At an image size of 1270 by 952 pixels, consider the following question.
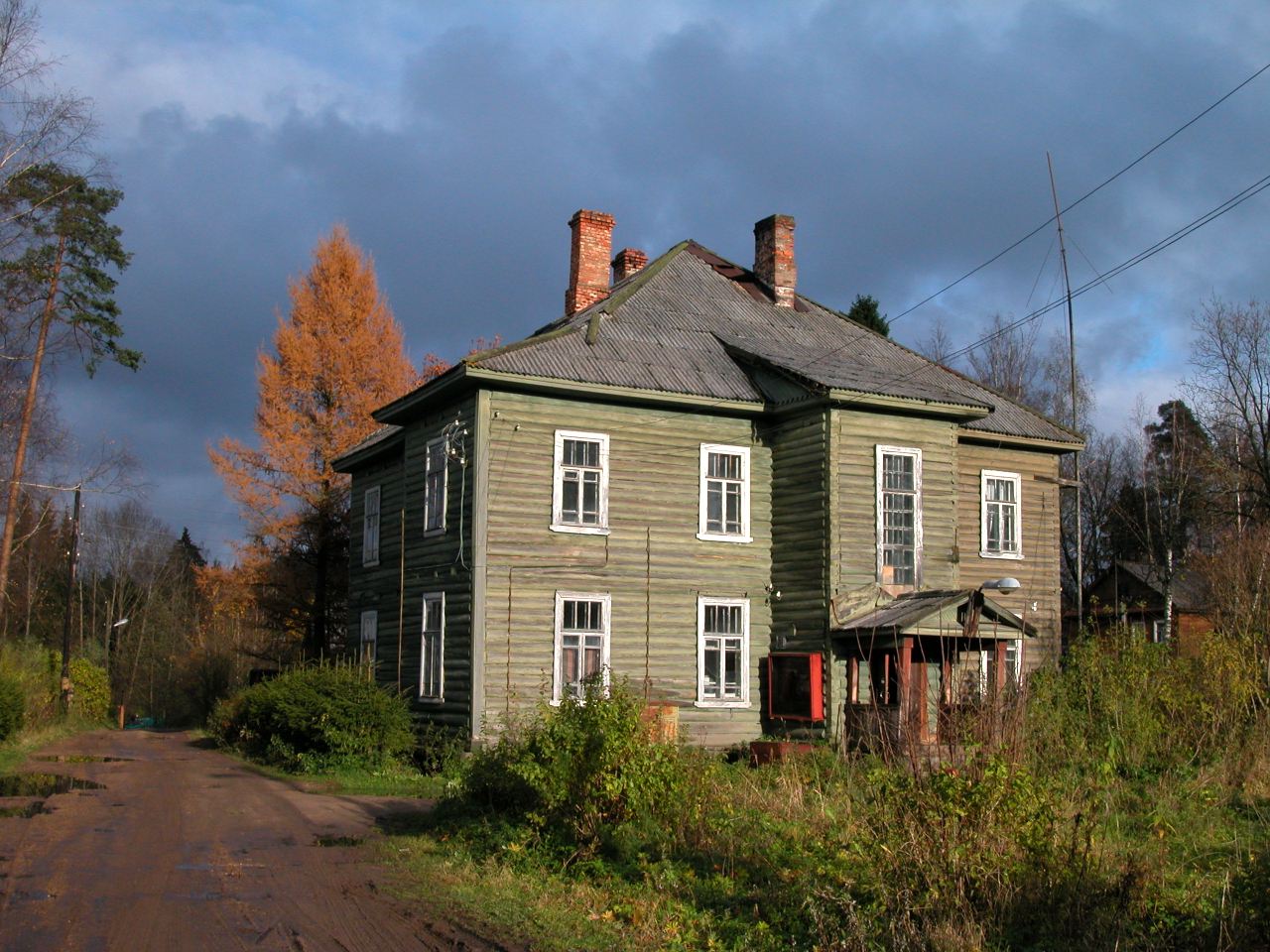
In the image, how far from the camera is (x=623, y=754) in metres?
10.6

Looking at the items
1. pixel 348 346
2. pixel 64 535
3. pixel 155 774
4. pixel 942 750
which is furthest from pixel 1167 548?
pixel 64 535

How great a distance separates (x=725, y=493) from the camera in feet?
71.9

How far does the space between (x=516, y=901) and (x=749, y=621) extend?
12.6 meters

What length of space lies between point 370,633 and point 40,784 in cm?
801

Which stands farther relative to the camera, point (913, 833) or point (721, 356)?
point (721, 356)

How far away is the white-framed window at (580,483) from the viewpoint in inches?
801

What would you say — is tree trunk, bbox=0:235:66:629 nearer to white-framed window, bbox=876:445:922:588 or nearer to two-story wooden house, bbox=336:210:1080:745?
two-story wooden house, bbox=336:210:1080:745

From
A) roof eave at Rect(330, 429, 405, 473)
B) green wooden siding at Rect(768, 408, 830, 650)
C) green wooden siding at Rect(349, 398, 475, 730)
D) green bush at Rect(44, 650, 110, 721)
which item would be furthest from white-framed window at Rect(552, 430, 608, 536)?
green bush at Rect(44, 650, 110, 721)

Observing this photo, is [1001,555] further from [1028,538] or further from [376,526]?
[376,526]

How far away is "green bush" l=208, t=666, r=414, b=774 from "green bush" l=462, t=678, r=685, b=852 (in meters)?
9.42

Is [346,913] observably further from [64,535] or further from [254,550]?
[64,535]

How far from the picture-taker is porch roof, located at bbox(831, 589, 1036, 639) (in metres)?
18.8

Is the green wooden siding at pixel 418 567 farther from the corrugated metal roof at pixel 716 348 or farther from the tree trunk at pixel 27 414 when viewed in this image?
the tree trunk at pixel 27 414

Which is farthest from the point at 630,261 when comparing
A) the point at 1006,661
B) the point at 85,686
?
the point at 85,686
